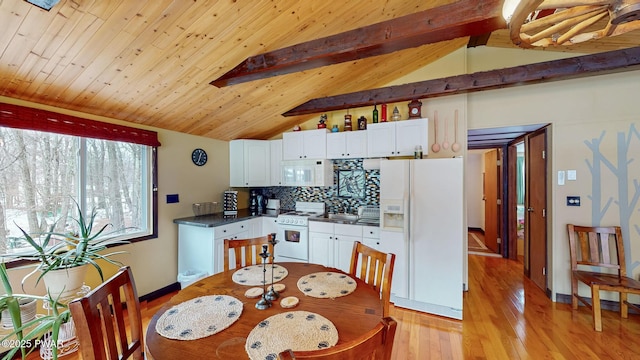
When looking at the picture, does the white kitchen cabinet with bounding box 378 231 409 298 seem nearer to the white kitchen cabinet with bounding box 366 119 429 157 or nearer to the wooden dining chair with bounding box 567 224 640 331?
the white kitchen cabinet with bounding box 366 119 429 157

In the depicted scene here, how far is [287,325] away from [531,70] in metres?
3.33

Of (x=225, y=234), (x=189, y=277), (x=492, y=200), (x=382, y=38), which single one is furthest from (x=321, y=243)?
(x=492, y=200)

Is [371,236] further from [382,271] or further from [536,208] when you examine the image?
[536,208]

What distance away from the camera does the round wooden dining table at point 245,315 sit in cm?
94

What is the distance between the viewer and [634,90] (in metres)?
2.61

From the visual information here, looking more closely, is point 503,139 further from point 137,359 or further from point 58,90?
point 58,90

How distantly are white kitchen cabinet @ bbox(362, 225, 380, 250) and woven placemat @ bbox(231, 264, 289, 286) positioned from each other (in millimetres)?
1464

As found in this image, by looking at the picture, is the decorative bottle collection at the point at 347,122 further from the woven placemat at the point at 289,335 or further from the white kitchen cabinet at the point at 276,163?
the woven placemat at the point at 289,335

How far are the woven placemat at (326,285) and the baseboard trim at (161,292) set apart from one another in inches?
93.7

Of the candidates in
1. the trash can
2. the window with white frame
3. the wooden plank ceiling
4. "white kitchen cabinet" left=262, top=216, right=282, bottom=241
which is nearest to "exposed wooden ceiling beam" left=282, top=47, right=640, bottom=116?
the wooden plank ceiling

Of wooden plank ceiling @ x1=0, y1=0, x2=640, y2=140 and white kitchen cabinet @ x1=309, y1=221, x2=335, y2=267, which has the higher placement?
wooden plank ceiling @ x1=0, y1=0, x2=640, y2=140

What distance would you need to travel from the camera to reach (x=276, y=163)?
13.2ft

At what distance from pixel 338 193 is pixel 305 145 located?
905 millimetres

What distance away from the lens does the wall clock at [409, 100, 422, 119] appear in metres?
3.20
